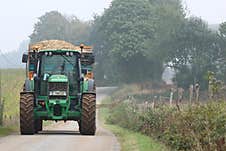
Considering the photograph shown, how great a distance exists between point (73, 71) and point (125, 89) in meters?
58.4

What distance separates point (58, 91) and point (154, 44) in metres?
57.2

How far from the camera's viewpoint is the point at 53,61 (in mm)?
28078

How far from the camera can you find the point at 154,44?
83.3m

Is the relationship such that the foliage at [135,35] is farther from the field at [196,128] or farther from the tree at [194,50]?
the field at [196,128]

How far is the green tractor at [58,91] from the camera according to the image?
26.3 metres

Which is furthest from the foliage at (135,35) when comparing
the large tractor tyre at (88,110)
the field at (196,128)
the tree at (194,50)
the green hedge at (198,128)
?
the green hedge at (198,128)

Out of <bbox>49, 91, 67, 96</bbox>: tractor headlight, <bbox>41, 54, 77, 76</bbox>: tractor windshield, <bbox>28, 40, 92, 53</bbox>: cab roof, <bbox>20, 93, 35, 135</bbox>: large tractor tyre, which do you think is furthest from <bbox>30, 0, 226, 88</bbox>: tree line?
<bbox>20, 93, 35, 135</bbox>: large tractor tyre

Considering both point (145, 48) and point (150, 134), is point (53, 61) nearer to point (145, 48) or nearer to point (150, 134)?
point (150, 134)

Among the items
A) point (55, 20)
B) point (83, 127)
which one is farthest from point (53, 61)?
point (55, 20)

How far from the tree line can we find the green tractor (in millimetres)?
34708

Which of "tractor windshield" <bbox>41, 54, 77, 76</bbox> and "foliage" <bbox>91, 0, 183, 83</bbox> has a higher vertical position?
"foliage" <bbox>91, 0, 183, 83</bbox>

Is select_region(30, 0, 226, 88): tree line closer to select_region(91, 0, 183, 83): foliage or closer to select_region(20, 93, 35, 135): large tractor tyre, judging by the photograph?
select_region(91, 0, 183, 83): foliage

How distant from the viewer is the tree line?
76625mm

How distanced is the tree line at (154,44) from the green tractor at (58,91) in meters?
34.7
